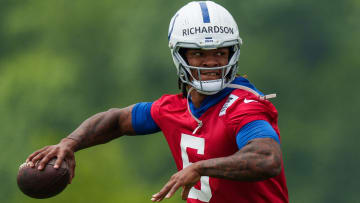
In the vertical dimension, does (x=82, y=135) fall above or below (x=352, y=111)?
above

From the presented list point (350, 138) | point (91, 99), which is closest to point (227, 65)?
point (350, 138)

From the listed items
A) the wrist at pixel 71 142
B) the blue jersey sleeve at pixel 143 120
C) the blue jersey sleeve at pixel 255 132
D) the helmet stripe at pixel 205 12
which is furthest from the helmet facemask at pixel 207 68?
the wrist at pixel 71 142

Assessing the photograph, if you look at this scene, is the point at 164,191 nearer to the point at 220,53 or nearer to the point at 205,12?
the point at 220,53

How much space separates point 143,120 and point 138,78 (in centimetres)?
491

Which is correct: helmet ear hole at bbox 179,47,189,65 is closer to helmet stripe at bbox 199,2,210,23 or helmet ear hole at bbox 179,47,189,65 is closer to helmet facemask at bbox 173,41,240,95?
helmet facemask at bbox 173,41,240,95

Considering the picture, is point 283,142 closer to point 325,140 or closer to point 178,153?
point 325,140

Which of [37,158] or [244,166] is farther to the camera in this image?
[37,158]

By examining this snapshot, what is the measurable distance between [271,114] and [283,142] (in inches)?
174

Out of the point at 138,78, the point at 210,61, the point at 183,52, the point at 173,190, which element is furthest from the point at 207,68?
the point at 138,78

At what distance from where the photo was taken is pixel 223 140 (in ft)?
13.8

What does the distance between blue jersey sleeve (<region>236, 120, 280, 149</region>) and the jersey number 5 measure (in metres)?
0.37

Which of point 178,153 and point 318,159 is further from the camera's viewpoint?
point 318,159

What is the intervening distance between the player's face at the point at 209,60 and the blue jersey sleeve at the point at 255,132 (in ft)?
1.35

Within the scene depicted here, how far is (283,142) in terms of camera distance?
8.47 m
